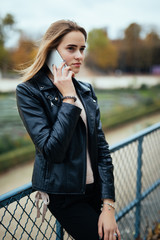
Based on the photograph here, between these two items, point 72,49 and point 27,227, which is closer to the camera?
point 72,49

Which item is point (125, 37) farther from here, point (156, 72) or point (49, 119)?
point (49, 119)

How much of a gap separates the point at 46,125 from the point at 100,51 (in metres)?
18.3

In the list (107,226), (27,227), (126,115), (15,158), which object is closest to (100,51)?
(126,115)

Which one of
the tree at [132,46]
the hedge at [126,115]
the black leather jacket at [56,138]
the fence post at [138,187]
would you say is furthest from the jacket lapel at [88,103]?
the tree at [132,46]

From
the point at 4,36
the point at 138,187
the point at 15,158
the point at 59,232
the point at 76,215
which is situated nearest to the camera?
the point at 76,215

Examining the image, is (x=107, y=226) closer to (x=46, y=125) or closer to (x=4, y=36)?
(x=46, y=125)

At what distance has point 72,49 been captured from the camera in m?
1.39

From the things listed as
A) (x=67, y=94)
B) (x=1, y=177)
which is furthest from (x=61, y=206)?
(x=1, y=177)

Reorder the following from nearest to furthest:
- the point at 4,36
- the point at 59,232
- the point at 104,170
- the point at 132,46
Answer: the point at 104,170, the point at 59,232, the point at 4,36, the point at 132,46

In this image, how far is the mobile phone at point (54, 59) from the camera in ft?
4.44

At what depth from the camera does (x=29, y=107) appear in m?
1.22

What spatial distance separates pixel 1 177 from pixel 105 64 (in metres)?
12.9

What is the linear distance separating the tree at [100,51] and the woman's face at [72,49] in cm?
1704

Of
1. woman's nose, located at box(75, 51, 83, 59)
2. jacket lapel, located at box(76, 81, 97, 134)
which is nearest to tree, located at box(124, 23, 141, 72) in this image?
jacket lapel, located at box(76, 81, 97, 134)
